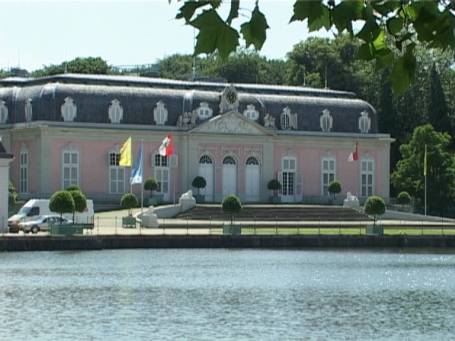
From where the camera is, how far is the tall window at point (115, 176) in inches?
2574

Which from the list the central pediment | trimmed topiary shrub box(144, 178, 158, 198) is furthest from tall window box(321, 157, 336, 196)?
trimmed topiary shrub box(144, 178, 158, 198)

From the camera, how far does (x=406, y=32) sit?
4113mm

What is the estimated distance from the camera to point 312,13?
153 inches

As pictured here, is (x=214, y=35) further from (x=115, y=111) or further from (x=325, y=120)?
(x=325, y=120)

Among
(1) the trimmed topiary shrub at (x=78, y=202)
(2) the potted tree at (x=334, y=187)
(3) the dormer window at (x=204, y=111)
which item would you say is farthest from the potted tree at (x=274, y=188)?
(1) the trimmed topiary shrub at (x=78, y=202)

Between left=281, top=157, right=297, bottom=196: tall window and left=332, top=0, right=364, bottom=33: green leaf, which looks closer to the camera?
left=332, top=0, right=364, bottom=33: green leaf

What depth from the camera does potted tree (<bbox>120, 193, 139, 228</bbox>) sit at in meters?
52.5

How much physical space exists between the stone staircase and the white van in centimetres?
727

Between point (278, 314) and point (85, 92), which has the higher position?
point (85, 92)

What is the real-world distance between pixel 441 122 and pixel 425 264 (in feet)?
117

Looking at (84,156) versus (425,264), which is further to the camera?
(84,156)

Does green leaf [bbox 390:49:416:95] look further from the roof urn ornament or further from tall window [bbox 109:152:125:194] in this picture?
the roof urn ornament

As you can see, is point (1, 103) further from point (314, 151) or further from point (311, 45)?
point (311, 45)

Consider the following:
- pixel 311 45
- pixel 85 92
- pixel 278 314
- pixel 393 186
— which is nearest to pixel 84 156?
pixel 85 92
